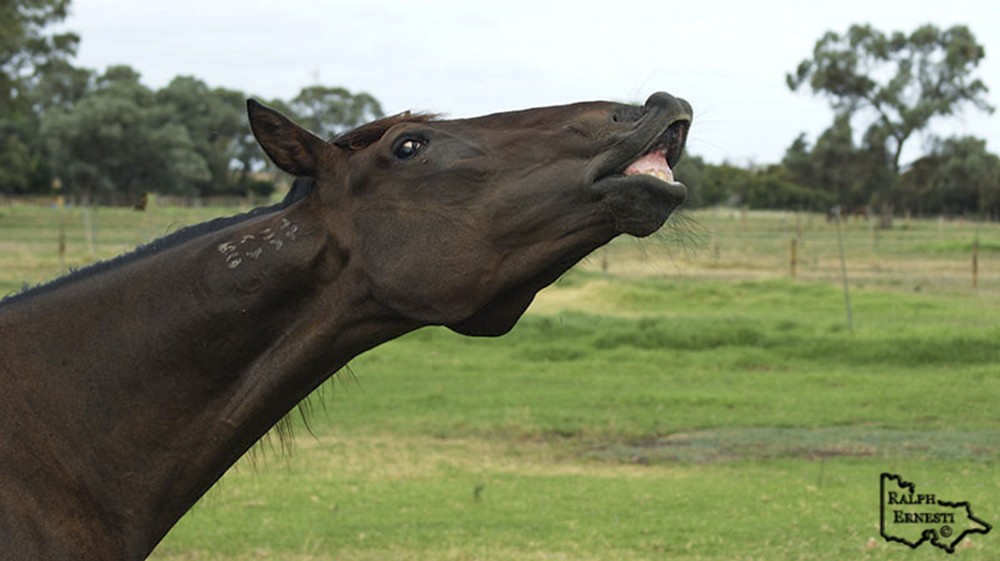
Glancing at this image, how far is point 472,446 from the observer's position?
9680mm

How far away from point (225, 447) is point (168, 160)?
20.4 m

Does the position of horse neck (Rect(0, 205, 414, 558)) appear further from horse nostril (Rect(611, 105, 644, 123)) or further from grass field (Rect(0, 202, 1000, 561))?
horse nostril (Rect(611, 105, 644, 123))

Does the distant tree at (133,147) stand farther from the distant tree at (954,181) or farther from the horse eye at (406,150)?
the distant tree at (954,181)

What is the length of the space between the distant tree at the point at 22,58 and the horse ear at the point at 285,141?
3224cm

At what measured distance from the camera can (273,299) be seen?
265 cm

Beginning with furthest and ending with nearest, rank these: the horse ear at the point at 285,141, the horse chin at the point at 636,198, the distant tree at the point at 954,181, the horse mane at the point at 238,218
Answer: the distant tree at the point at 954,181
the horse mane at the point at 238,218
the horse ear at the point at 285,141
the horse chin at the point at 636,198

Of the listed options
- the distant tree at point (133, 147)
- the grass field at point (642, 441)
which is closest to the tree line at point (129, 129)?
the distant tree at point (133, 147)

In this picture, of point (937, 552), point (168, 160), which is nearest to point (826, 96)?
point (168, 160)

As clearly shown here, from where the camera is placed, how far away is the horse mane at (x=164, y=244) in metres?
2.75

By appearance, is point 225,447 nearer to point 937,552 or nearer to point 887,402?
point 937,552

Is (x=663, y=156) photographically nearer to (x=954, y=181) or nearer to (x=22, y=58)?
(x=22, y=58)

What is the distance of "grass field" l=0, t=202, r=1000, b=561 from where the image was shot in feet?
21.8

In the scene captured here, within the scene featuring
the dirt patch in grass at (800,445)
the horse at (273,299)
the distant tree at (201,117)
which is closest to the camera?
the horse at (273,299)

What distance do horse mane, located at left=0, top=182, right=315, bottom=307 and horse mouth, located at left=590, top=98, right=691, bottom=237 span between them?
29.8 inches
